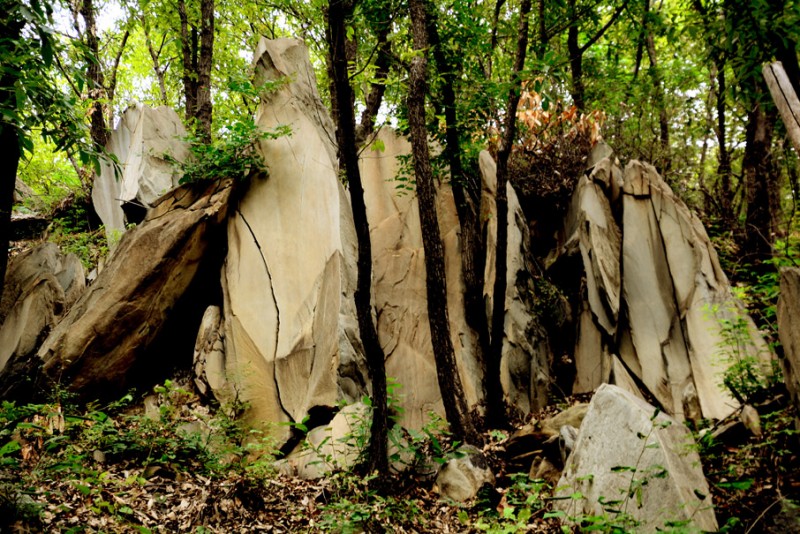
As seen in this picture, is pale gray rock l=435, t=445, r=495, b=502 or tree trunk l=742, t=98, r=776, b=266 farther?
tree trunk l=742, t=98, r=776, b=266

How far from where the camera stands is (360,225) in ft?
19.2

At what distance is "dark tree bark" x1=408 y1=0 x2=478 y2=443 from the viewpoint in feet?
22.0

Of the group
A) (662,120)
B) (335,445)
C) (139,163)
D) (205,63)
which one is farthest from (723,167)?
(139,163)

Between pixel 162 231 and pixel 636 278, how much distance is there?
7705mm

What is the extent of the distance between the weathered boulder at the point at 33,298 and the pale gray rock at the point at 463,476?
6386 millimetres

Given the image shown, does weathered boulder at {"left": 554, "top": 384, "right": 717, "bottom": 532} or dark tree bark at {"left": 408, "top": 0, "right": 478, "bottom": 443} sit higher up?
dark tree bark at {"left": 408, "top": 0, "right": 478, "bottom": 443}

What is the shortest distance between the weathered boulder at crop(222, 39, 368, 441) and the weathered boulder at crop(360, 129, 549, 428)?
945 millimetres

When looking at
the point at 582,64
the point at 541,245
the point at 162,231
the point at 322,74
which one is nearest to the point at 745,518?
the point at 541,245

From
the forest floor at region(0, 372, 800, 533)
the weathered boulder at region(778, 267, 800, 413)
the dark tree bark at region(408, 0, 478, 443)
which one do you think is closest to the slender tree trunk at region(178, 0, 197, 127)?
the dark tree bark at region(408, 0, 478, 443)

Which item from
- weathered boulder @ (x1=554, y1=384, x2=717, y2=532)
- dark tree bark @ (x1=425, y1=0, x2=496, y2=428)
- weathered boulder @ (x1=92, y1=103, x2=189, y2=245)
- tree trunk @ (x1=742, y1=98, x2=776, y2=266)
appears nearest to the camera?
weathered boulder @ (x1=554, y1=384, x2=717, y2=532)

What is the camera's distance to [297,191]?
344 inches

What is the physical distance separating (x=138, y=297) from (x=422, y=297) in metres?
4.41

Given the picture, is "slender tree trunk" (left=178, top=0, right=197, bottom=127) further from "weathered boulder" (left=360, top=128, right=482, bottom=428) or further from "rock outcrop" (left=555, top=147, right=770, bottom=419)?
"rock outcrop" (left=555, top=147, right=770, bottom=419)

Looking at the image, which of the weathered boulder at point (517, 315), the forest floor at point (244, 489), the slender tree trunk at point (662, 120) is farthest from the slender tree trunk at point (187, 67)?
the slender tree trunk at point (662, 120)
